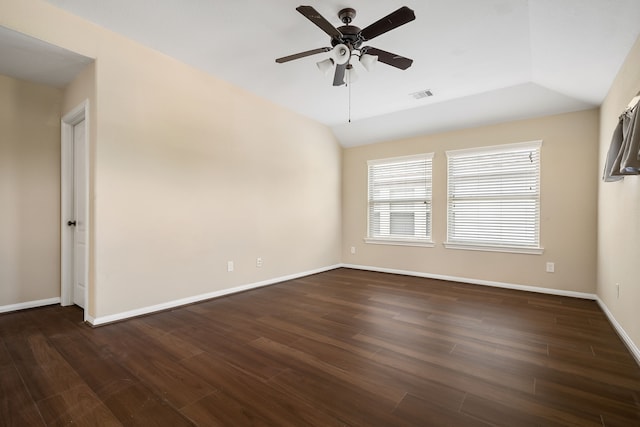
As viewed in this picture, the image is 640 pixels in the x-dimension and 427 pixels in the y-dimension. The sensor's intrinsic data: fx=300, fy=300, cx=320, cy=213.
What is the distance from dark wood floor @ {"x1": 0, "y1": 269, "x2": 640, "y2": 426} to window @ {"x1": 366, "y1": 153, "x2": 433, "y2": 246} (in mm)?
2029

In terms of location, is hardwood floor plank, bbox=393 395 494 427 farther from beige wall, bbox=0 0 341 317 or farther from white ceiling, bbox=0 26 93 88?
white ceiling, bbox=0 26 93 88

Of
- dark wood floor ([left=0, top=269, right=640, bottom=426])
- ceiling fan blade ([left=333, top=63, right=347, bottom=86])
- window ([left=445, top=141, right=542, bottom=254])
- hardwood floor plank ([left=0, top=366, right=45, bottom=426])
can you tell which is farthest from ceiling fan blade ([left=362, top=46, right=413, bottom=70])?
hardwood floor plank ([left=0, top=366, right=45, bottom=426])

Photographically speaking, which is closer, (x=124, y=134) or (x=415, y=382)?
(x=415, y=382)

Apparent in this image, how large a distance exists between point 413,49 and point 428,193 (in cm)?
271

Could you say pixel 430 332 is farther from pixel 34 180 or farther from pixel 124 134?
pixel 34 180

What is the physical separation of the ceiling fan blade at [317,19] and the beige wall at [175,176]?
6.90 feet

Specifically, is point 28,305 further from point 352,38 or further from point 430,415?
point 352,38

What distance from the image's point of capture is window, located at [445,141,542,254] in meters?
4.29

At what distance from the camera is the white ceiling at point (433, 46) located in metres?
2.40

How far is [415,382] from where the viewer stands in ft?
6.36

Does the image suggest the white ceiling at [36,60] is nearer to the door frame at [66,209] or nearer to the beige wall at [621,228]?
the door frame at [66,209]

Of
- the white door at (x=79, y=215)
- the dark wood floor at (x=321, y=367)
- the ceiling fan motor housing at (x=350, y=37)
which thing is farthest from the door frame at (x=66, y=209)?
the ceiling fan motor housing at (x=350, y=37)

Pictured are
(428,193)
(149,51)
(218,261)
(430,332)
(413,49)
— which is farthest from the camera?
(428,193)

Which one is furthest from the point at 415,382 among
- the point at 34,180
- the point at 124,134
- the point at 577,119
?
the point at 34,180
